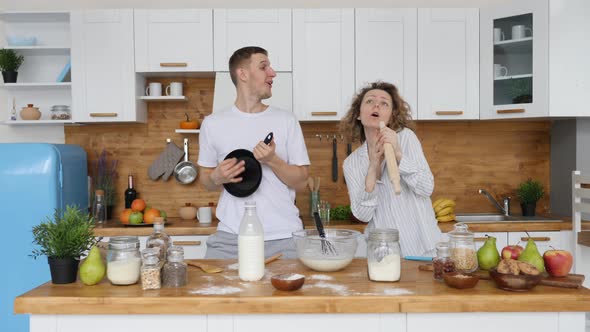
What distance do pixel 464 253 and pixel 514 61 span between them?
243 cm

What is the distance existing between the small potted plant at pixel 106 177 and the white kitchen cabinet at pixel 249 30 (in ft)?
3.73

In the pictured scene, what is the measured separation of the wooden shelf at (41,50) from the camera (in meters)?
3.79

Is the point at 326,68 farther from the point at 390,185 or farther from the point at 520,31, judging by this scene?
the point at 390,185

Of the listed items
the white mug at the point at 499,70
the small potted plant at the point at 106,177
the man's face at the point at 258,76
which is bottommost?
the small potted plant at the point at 106,177

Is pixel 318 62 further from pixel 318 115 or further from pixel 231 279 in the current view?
pixel 231 279

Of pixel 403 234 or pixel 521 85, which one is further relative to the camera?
pixel 521 85

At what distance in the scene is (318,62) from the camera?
3750mm

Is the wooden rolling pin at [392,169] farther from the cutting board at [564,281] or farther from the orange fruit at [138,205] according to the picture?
→ the orange fruit at [138,205]

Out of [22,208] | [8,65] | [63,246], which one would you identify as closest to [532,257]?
[63,246]

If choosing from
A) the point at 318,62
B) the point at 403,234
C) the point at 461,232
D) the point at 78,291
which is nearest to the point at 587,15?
the point at 318,62

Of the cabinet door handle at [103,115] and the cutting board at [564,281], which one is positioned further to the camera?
the cabinet door handle at [103,115]

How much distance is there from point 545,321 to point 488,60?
8.42 feet

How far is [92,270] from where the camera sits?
1657mm

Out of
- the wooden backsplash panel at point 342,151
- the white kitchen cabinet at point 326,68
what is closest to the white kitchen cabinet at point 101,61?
the wooden backsplash panel at point 342,151
